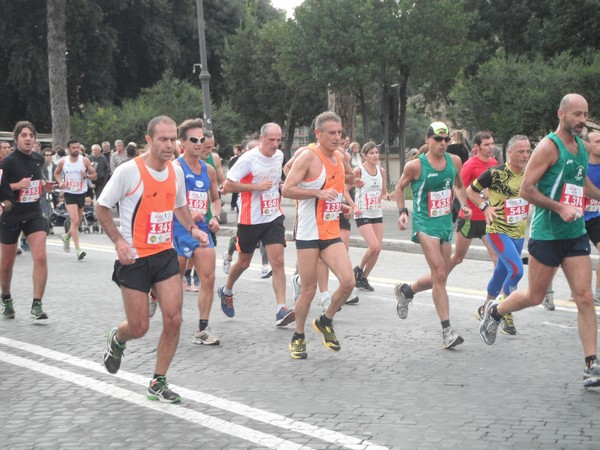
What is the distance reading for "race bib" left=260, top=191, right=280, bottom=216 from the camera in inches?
376

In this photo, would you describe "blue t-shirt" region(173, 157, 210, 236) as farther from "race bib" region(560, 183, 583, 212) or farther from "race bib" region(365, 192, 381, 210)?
"race bib" region(560, 183, 583, 212)

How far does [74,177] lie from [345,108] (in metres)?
15.9

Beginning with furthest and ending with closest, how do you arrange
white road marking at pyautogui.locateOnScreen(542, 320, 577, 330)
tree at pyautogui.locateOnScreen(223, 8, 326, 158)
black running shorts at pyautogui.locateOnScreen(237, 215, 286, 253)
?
tree at pyautogui.locateOnScreen(223, 8, 326, 158) < black running shorts at pyautogui.locateOnScreen(237, 215, 286, 253) < white road marking at pyautogui.locateOnScreen(542, 320, 577, 330)

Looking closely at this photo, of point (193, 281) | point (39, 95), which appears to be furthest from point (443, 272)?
point (39, 95)

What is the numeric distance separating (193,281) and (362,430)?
6415 mm

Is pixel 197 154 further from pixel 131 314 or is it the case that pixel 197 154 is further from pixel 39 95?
pixel 39 95

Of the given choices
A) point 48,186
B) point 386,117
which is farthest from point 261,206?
point 386,117

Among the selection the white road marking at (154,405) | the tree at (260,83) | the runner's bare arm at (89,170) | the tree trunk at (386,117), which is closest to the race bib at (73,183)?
the runner's bare arm at (89,170)

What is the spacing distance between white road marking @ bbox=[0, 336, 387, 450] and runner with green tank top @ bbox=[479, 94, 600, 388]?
196cm

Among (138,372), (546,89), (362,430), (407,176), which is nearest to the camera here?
(362,430)

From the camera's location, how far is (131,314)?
6438 mm

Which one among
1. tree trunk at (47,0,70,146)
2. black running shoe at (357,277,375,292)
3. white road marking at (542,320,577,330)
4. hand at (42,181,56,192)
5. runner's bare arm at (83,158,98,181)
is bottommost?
white road marking at (542,320,577,330)

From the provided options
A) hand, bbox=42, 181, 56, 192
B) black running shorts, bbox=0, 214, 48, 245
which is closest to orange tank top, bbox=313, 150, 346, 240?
hand, bbox=42, 181, 56, 192

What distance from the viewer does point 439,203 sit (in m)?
8.43
